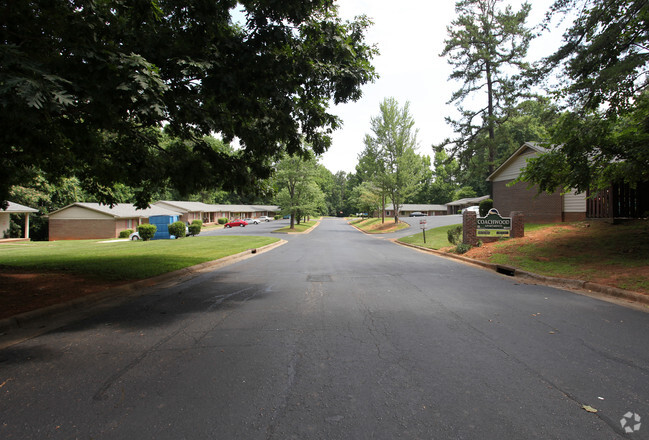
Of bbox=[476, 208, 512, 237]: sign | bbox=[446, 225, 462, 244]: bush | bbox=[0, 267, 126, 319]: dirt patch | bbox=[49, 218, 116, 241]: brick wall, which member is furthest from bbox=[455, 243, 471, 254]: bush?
bbox=[49, 218, 116, 241]: brick wall

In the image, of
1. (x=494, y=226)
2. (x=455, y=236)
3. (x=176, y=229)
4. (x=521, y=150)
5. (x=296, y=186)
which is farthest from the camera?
(x=296, y=186)

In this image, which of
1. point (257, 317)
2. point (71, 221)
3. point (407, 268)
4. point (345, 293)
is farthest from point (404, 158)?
point (71, 221)

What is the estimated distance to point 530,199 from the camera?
22.0 metres

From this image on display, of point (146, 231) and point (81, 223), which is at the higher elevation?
point (81, 223)

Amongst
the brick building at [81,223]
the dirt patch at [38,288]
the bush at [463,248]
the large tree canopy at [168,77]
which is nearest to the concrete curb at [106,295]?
the dirt patch at [38,288]

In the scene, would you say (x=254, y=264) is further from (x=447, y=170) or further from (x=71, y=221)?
(x=447, y=170)

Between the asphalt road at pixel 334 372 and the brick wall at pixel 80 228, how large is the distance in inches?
1403

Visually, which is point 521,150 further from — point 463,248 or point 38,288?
point 38,288

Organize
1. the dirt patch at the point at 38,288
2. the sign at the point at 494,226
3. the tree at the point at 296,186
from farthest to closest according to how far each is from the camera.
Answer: the tree at the point at 296,186 → the sign at the point at 494,226 → the dirt patch at the point at 38,288

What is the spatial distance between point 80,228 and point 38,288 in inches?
1391

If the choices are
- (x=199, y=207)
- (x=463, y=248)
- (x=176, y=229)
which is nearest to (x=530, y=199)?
(x=463, y=248)

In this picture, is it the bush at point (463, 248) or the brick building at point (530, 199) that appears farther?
the brick building at point (530, 199)

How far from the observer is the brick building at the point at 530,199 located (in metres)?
18.6

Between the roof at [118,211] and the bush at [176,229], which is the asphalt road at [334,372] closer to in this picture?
the bush at [176,229]
